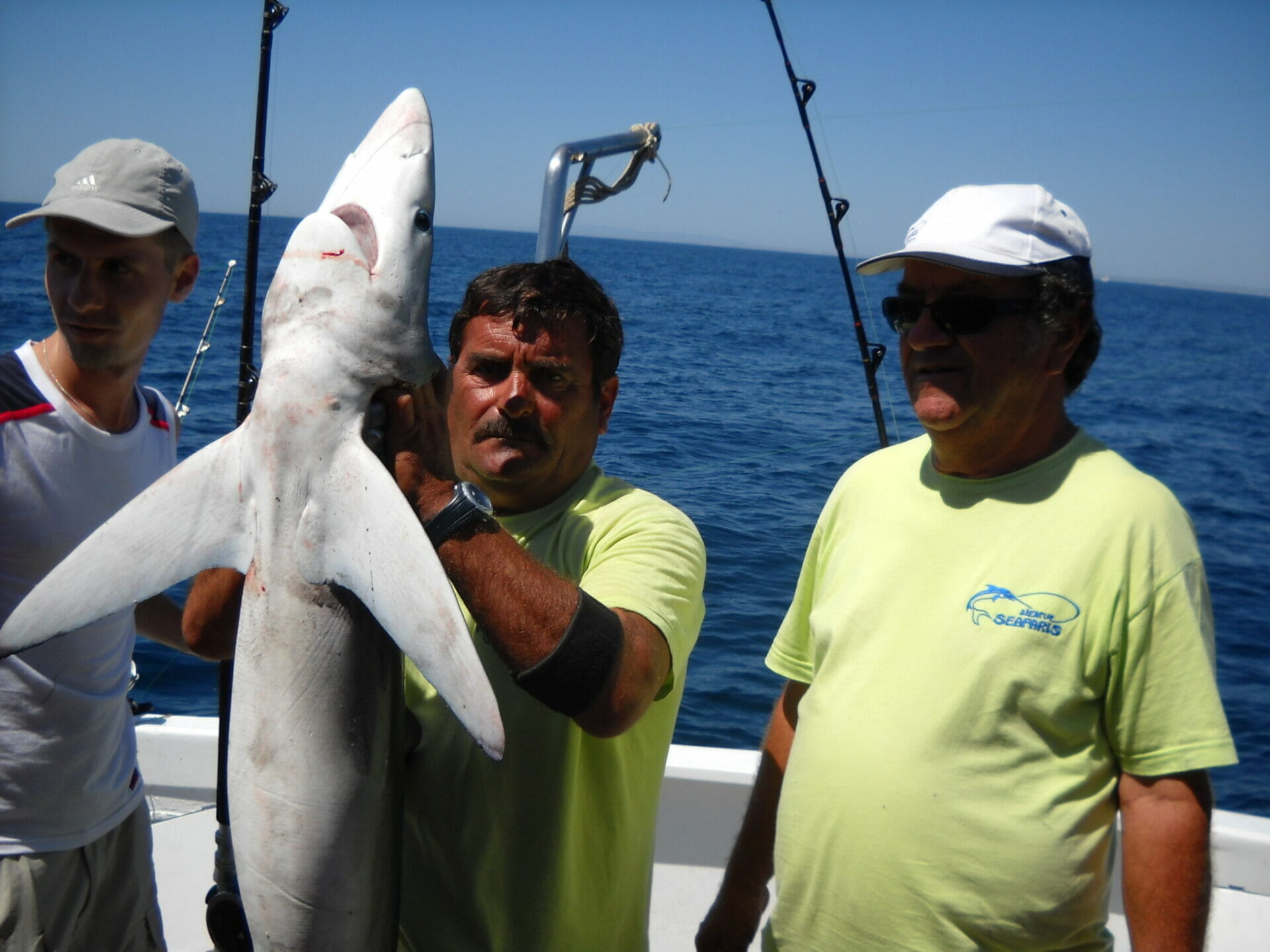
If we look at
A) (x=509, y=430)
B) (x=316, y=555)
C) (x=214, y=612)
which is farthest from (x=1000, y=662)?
(x=214, y=612)

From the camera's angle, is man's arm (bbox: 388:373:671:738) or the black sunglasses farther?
the black sunglasses

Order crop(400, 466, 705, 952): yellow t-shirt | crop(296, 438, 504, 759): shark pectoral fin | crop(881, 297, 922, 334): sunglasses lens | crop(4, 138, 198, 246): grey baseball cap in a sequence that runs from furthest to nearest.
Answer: crop(4, 138, 198, 246): grey baseball cap
crop(881, 297, 922, 334): sunglasses lens
crop(400, 466, 705, 952): yellow t-shirt
crop(296, 438, 504, 759): shark pectoral fin

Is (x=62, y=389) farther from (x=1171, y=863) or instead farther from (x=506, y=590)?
(x=1171, y=863)

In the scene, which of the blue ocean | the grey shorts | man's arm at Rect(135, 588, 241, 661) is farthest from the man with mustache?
the blue ocean

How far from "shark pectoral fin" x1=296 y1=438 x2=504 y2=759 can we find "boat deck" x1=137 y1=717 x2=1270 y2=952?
2592 millimetres

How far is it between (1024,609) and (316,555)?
130cm

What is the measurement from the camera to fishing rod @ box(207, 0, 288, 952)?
1984mm

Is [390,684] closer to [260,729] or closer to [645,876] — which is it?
[260,729]

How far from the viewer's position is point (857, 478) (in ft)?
7.82

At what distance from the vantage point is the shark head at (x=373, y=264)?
1.62m

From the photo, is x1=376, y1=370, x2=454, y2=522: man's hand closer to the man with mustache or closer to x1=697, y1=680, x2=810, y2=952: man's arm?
the man with mustache

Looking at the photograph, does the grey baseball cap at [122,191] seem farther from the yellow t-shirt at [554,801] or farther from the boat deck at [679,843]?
the boat deck at [679,843]

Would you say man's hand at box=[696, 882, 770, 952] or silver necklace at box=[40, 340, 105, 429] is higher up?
silver necklace at box=[40, 340, 105, 429]

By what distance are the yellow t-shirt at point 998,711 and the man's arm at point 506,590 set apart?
0.58 metres
